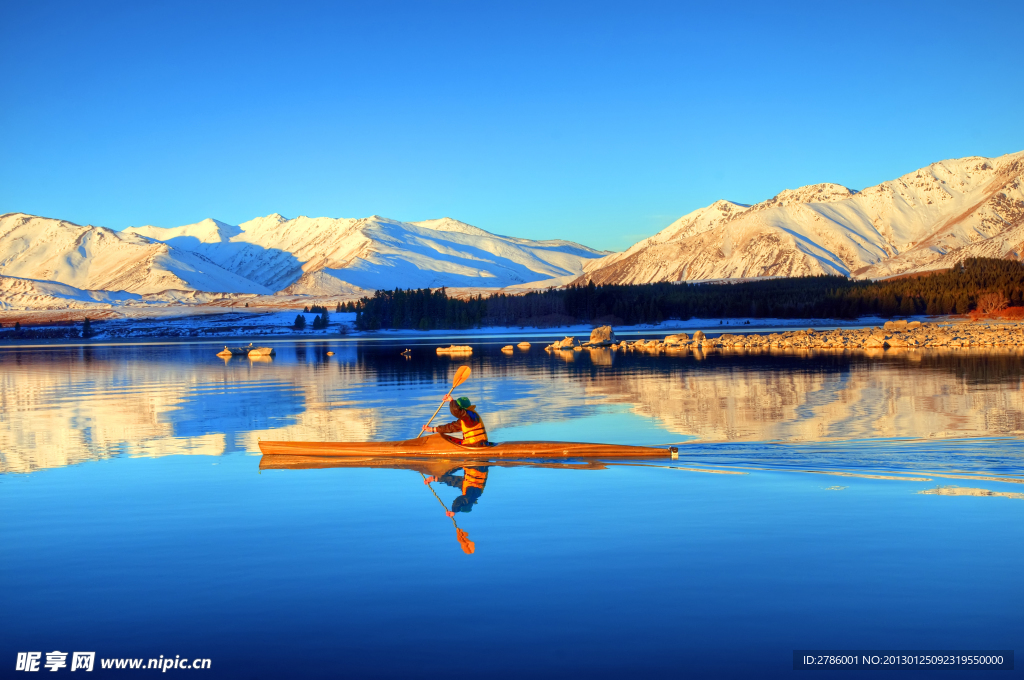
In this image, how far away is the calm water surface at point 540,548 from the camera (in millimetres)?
10117

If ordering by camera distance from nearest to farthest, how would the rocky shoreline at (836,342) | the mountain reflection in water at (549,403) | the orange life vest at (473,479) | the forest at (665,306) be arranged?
the orange life vest at (473,479) → the mountain reflection in water at (549,403) → the rocky shoreline at (836,342) → the forest at (665,306)

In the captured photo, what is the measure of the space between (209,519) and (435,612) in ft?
23.7

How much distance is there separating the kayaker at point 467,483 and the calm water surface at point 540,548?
0.25 metres

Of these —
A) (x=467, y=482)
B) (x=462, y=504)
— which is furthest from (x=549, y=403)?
(x=462, y=504)

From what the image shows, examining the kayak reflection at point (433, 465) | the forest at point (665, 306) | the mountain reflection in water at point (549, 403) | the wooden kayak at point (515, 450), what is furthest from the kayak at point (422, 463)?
the forest at point (665, 306)

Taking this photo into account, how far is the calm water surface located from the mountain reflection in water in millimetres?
313

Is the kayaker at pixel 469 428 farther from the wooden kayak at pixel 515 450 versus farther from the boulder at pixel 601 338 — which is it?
the boulder at pixel 601 338

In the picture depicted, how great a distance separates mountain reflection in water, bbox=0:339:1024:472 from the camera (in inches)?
1027

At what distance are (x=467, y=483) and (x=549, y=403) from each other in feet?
55.4

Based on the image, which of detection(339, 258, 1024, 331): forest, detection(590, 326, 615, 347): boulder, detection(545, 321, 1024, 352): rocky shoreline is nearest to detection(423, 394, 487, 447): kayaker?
detection(545, 321, 1024, 352): rocky shoreline

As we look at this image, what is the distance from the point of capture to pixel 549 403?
36.5 m

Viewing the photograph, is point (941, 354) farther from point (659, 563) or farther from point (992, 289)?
point (992, 289)

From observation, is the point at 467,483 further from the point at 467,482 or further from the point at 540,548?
the point at 540,548

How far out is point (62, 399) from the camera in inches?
1722
